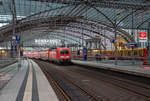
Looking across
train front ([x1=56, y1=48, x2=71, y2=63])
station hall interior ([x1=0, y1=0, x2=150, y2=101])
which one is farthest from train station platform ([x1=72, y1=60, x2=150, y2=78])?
train front ([x1=56, y1=48, x2=71, y2=63])

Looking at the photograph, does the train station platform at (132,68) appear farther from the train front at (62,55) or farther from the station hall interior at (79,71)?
the train front at (62,55)

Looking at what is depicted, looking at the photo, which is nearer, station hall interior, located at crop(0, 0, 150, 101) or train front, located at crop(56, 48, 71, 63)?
station hall interior, located at crop(0, 0, 150, 101)

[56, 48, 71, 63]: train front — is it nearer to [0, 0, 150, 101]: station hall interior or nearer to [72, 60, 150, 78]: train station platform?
[0, 0, 150, 101]: station hall interior

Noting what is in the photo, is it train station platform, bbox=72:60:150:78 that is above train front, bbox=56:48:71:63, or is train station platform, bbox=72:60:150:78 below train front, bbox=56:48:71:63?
below

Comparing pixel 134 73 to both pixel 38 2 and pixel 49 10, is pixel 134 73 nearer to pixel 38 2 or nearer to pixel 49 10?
pixel 38 2

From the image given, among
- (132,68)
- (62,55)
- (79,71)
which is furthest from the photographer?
(62,55)

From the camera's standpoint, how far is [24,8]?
48500 millimetres

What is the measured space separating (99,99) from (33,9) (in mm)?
45272

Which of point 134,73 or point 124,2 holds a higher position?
point 124,2

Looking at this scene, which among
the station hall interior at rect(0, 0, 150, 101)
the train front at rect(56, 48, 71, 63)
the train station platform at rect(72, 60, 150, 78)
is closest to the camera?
the station hall interior at rect(0, 0, 150, 101)

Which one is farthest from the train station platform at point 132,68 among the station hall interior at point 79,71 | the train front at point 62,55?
the train front at point 62,55

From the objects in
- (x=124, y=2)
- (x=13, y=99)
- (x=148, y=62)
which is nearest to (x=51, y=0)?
(x=124, y=2)

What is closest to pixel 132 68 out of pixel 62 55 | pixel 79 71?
pixel 79 71

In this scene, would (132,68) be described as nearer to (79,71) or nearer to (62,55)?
(79,71)
